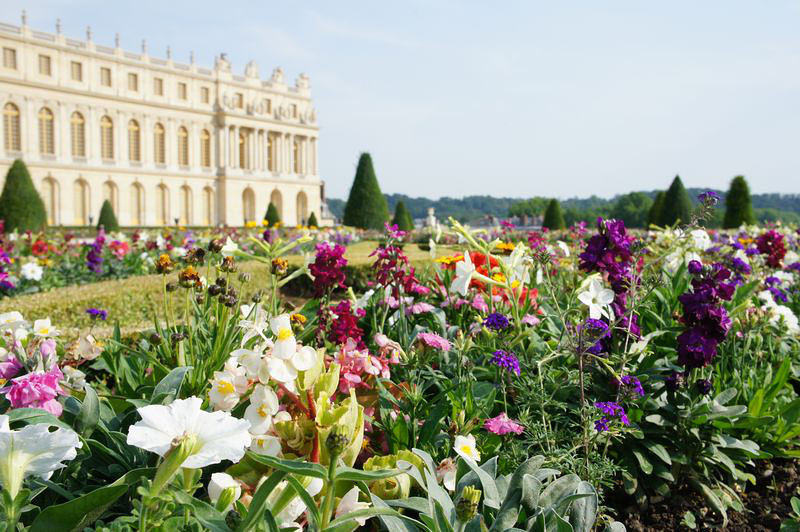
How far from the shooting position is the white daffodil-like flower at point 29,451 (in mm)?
1040

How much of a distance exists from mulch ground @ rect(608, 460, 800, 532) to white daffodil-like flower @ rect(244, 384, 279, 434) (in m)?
1.54

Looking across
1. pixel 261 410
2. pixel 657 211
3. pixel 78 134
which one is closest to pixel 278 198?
pixel 78 134

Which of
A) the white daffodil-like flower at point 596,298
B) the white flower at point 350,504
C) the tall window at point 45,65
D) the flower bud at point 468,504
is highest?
the tall window at point 45,65

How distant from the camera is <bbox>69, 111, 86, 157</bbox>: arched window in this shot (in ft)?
122

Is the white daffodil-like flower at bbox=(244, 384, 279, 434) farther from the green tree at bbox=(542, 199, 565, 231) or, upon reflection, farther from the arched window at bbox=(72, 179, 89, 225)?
the arched window at bbox=(72, 179, 89, 225)

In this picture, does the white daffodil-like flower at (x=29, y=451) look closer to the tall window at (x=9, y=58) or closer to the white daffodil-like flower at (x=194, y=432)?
the white daffodil-like flower at (x=194, y=432)

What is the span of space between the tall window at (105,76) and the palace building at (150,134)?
2.6 inches

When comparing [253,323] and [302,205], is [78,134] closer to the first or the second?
[302,205]

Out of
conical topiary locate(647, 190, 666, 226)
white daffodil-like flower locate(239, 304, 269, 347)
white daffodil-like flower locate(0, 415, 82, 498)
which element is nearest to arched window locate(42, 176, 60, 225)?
conical topiary locate(647, 190, 666, 226)

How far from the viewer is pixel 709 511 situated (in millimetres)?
2387

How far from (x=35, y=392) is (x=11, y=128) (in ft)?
133

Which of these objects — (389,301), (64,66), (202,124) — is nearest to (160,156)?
(202,124)

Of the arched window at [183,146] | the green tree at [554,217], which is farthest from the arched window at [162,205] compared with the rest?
the green tree at [554,217]

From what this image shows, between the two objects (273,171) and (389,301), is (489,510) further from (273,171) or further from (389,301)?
(273,171)
